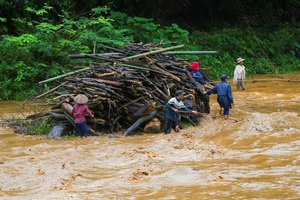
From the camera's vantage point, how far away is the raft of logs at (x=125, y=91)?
1232 cm

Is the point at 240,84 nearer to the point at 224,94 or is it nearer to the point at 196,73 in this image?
the point at 196,73

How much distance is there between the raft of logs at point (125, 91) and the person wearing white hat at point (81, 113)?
1.00 ft

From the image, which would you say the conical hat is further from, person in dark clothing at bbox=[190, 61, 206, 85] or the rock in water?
person in dark clothing at bbox=[190, 61, 206, 85]

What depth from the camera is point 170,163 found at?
930 cm

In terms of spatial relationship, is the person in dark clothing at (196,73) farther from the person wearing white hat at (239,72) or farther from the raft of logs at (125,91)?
the person wearing white hat at (239,72)

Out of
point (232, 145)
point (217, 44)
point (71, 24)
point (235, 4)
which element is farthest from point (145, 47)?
point (235, 4)

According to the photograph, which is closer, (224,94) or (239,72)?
(224,94)

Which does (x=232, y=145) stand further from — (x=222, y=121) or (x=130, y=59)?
(x=130, y=59)

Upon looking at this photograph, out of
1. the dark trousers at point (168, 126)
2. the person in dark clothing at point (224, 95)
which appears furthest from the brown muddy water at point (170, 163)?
the person in dark clothing at point (224, 95)

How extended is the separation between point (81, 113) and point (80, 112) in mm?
38

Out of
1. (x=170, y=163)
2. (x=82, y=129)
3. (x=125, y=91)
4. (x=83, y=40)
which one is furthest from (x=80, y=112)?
(x=83, y=40)

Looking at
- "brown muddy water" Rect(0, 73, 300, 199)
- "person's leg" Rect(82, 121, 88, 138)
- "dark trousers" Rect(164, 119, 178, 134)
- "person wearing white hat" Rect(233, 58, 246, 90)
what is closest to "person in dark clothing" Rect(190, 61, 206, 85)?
"brown muddy water" Rect(0, 73, 300, 199)

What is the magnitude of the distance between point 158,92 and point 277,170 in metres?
4.82

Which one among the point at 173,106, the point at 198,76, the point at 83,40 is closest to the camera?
the point at 173,106
